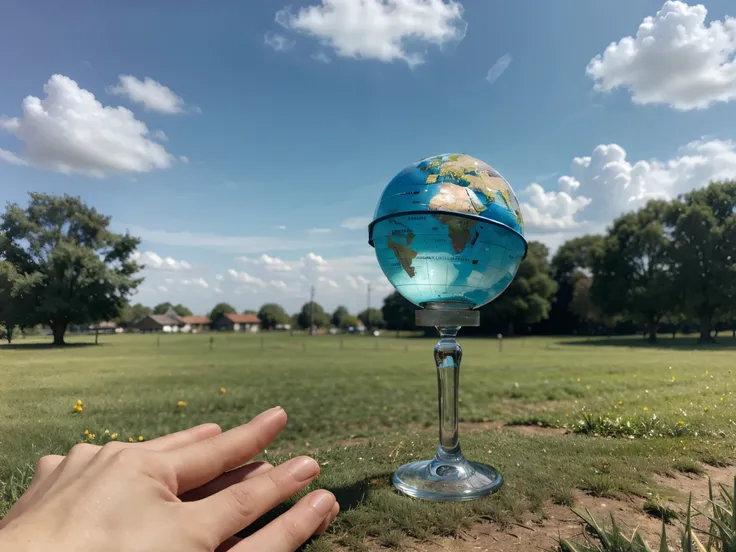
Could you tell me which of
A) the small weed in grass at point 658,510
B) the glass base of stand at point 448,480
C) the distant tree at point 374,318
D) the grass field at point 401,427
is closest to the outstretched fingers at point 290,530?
the grass field at point 401,427

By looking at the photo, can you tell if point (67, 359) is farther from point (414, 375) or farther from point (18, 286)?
point (414, 375)

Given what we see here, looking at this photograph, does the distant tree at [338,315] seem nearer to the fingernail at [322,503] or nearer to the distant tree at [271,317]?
the distant tree at [271,317]

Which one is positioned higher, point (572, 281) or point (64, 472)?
point (572, 281)

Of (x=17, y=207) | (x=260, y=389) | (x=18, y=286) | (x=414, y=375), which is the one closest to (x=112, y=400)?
(x=18, y=286)

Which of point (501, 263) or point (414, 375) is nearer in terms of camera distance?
point (501, 263)

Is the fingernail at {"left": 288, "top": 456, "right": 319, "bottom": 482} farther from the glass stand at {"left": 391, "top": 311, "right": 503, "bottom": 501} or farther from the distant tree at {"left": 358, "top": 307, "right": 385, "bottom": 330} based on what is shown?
the distant tree at {"left": 358, "top": 307, "right": 385, "bottom": 330}

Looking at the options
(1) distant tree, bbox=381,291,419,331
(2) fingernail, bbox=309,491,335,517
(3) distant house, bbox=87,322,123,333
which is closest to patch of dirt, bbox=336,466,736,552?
(2) fingernail, bbox=309,491,335,517
